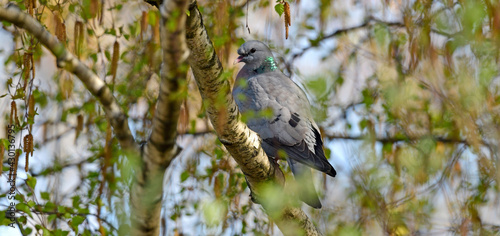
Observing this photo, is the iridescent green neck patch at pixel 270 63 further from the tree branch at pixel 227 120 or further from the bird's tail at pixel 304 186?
the tree branch at pixel 227 120

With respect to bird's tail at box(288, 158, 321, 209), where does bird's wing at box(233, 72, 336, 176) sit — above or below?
above

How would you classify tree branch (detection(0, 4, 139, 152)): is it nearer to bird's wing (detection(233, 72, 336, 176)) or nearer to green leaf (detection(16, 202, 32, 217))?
green leaf (detection(16, 202, 32, 217))

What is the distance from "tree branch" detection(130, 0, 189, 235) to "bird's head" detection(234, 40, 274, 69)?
275 cm

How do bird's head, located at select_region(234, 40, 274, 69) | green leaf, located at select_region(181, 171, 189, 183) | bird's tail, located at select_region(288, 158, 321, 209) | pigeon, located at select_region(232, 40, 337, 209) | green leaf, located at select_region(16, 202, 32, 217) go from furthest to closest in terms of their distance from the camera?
bird's head, located at select_region(234, 40, 274, 69) < green leaf, located at select_region(181, 171, 189, 183) < pigeon, located at select_region(232, 40, 337, 209) < bird's tail, located at select_region(288, 158, 321, 209) < green leaf, located at select_region(16, 202, 32, 217)

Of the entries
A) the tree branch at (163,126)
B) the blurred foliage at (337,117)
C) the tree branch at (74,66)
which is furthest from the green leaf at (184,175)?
the tree branch at (74,66)

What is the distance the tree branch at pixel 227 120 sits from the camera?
2264 millimetres

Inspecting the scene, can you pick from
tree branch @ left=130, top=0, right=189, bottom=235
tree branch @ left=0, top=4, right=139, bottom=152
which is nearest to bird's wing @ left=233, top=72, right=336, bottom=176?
tree branch @ left=130, top=0, right=189, bottom=235

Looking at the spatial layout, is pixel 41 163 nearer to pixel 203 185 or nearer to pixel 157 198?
pixel 203 185

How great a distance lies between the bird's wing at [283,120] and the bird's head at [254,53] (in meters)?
0.25

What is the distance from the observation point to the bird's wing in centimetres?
389

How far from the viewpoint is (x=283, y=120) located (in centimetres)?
407

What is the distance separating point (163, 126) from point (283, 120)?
2.27 metres

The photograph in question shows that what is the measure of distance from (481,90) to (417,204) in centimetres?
119

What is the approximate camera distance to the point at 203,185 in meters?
4.50
